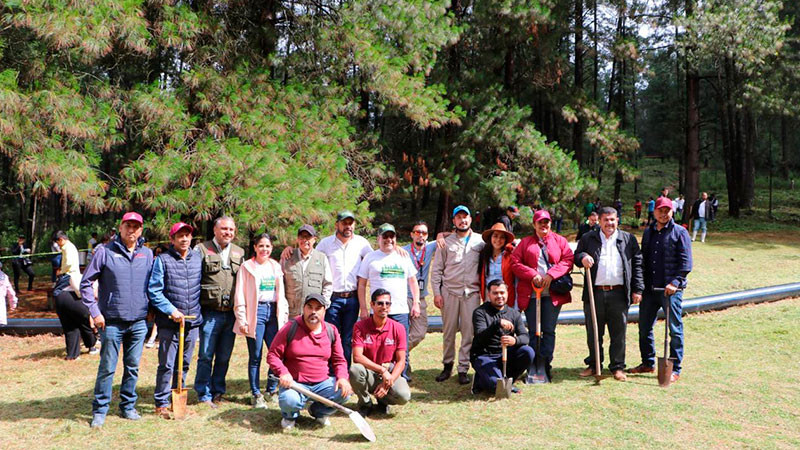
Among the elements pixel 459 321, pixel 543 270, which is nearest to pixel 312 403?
pixel 459 321

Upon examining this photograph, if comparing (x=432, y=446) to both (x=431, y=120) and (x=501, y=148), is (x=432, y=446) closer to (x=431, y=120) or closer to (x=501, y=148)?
(x=431, y=120)

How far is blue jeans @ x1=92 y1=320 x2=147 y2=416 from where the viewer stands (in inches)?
195

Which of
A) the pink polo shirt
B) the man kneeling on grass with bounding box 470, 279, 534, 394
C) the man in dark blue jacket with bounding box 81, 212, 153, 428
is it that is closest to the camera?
the man in dark blue jacket with bounding box 81, 212, 153, 428

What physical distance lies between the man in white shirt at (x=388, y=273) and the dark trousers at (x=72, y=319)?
3961mm

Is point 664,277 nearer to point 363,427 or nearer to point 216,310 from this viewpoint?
point 363,427

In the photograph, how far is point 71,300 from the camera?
7531 mm

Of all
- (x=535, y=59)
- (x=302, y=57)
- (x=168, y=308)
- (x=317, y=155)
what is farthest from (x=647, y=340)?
(x=535, y=59)

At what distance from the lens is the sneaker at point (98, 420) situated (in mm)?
4871

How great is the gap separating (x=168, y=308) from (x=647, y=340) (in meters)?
4.59

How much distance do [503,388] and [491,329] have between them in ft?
1.71

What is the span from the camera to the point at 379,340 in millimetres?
5070

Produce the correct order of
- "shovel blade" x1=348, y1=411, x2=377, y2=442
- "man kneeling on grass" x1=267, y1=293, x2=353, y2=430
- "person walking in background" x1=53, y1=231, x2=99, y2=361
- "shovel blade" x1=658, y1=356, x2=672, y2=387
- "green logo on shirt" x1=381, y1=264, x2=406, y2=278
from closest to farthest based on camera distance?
"shovel blade" x1=348, y1=411, x2=377, y2=442, "man kneeling on grass" x1=267, y1=293, x2=353, y2=430, "green logo on shirt" x1=381, y1=264, x2=406, y2=278, "shovel blade" x1=658, y1=356, x2=672, y2=387, "person walking in background" x1=53, y1=231, x2=99, y2=361

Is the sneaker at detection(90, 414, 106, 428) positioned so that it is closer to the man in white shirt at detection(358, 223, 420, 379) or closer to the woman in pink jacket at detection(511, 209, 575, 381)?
the man in white shirt at detection(358, 223, 420, 379)

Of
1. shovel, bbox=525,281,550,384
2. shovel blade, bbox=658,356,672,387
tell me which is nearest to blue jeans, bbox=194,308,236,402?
shovel, bbox=525,281,550,384
